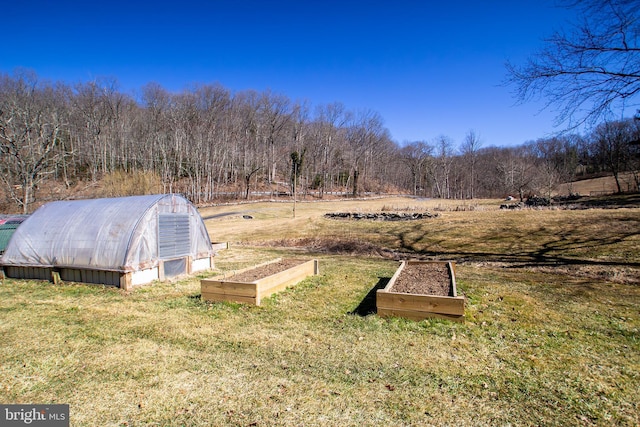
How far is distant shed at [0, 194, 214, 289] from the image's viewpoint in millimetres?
8227

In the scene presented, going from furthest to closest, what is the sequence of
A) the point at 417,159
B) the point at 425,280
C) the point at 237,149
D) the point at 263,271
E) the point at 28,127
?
the point at 417,159 < the point at 237,149 < the point at 28,127 < the point at 263,271 < the point at 425,280

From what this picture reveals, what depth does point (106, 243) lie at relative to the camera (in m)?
8.29

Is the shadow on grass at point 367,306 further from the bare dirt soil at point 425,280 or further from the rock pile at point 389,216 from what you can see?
the rock pile at point 389,216

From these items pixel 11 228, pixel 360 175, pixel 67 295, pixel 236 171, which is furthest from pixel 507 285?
pixel 360 175

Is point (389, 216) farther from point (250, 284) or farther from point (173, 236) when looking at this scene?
point (250, 284)

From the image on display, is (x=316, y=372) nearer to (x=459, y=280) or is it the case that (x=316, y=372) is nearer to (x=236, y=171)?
(x=459, y=280)

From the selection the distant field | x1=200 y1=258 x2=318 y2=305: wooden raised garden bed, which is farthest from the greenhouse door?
the distant field

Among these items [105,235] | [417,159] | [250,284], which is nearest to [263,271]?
[250,284]

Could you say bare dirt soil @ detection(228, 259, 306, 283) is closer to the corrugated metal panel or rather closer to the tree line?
the corrugated metal panel

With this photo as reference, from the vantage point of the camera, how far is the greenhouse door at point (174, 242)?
357 inches

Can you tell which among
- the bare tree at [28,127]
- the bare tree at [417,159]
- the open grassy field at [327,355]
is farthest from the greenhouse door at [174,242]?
the bare tree at [417,159]

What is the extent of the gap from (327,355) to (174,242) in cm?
635

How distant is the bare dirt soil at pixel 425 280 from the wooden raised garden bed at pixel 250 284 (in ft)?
8.20

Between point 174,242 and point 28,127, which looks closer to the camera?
point 174,242
